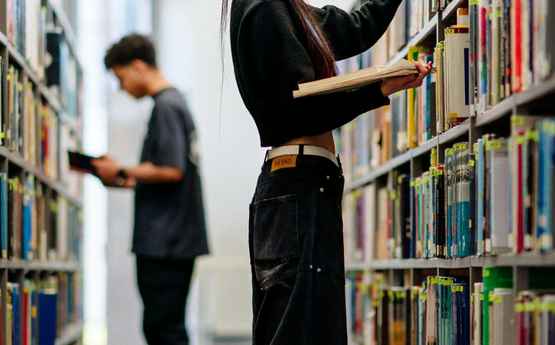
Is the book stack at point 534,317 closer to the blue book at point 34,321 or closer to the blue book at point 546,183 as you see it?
the blue book at point 546,183

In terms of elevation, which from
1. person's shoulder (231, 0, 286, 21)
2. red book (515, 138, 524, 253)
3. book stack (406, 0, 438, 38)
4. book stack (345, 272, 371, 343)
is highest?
book stack (406, 0, 438, 38)

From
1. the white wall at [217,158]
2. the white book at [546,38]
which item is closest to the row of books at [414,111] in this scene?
the white book at [546,38]

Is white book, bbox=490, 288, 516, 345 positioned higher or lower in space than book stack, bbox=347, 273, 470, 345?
higher

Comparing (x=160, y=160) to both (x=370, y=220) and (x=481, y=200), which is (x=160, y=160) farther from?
(x=481, y=200)

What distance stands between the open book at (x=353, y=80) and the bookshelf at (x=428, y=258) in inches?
9.3

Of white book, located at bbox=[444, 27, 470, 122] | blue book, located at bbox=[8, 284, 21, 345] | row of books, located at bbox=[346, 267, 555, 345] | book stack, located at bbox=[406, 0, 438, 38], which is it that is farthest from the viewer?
blue book, located at bbox=[8, 284, 21, 345]

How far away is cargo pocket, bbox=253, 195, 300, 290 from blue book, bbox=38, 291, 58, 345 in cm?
197

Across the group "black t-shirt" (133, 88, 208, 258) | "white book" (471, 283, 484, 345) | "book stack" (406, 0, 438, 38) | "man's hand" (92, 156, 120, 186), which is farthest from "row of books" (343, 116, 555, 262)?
"man's hand" (92, 156, 120, 186)

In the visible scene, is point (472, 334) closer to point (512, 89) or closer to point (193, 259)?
point (512, 89)

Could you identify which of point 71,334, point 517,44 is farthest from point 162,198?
point 517,44

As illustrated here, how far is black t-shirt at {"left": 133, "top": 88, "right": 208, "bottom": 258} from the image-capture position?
169 inches

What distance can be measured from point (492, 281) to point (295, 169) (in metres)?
0.54

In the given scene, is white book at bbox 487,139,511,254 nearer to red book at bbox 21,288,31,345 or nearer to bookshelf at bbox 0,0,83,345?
bookshelf at bbox 0,0,83,345

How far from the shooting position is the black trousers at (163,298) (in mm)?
4238
